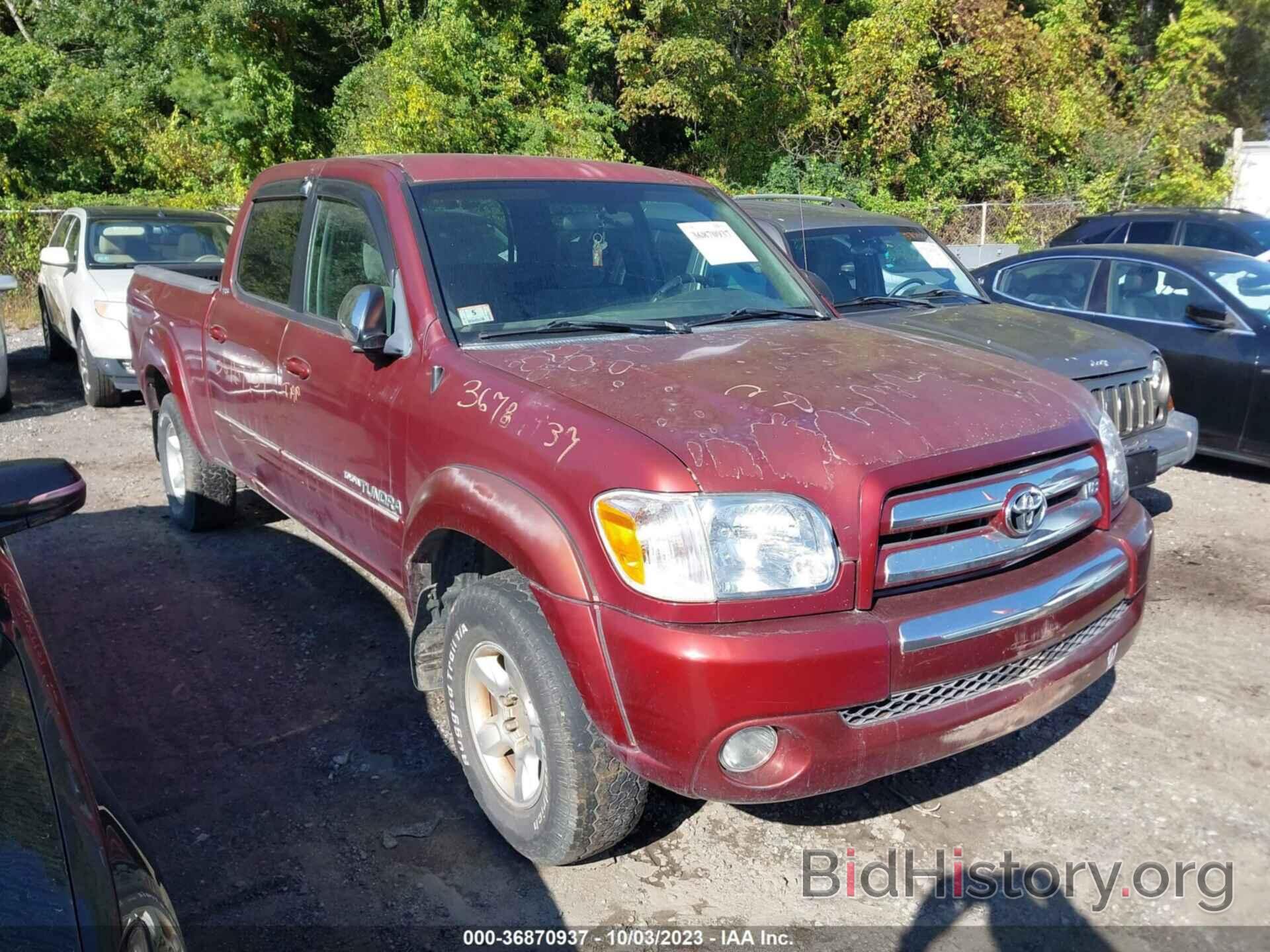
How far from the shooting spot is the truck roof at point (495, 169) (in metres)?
3.98

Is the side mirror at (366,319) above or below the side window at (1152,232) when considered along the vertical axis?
above

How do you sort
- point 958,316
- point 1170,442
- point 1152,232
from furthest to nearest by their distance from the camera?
point 1152,232, point 958,316, point 1170,442

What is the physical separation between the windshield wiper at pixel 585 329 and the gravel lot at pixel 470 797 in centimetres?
156

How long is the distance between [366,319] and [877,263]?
4631 mm

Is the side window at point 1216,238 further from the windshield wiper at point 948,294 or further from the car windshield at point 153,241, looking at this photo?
the car windshield at point 153,241

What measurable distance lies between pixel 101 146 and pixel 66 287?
46.4 feet

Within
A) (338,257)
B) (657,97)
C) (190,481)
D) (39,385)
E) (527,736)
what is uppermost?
(657,97)

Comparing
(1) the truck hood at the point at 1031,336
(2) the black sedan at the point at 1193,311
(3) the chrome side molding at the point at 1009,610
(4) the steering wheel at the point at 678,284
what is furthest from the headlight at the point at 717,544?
(2) the black sedan at the point at 1193,311

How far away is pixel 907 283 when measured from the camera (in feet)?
23.5

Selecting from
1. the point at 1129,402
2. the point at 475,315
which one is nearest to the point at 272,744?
the point at 475,315

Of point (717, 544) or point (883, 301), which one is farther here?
point (883, 301)

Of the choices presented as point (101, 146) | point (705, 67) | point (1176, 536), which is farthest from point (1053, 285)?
point (101, 146)

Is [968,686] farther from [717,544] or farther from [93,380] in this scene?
[93,380]

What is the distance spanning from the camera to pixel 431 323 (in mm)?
3488
